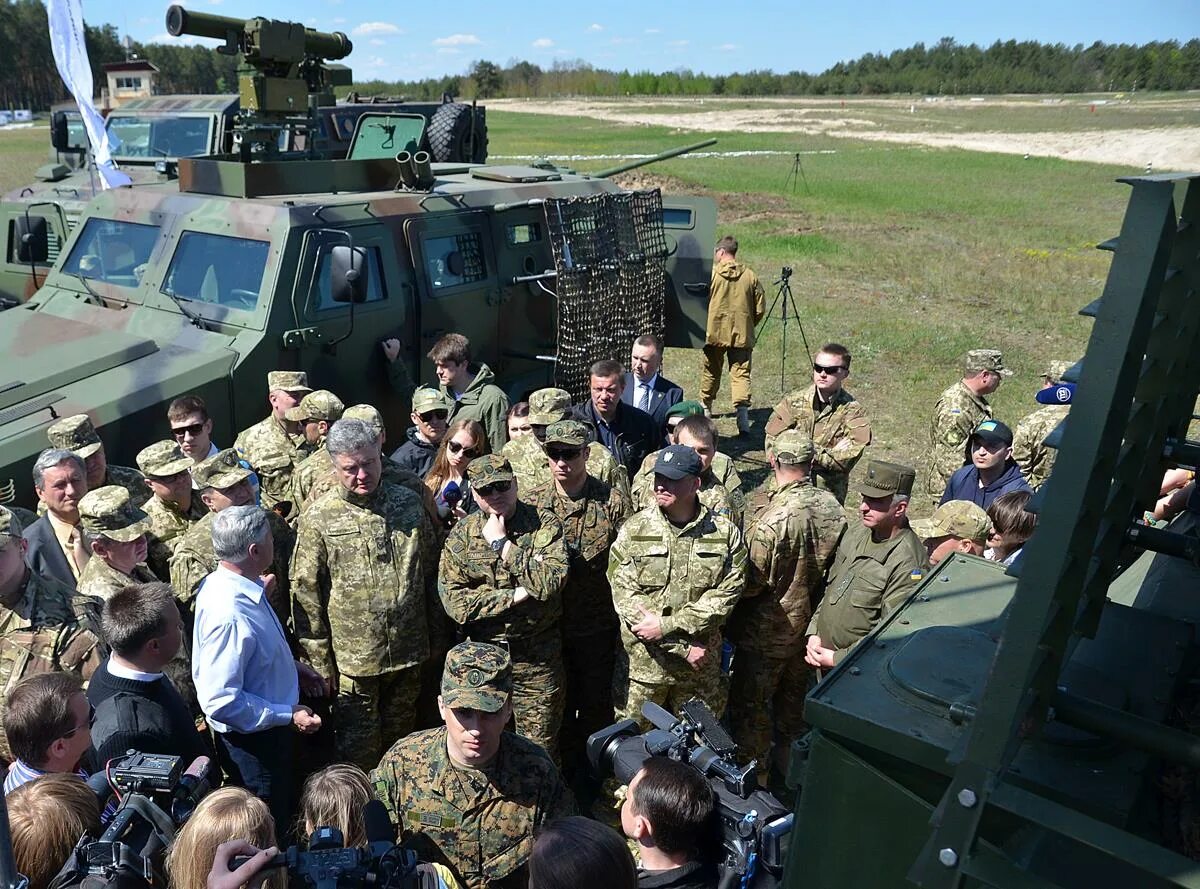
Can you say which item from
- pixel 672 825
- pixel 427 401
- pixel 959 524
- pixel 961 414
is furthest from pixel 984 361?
pixel 672 825

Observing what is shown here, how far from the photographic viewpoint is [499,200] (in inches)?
283

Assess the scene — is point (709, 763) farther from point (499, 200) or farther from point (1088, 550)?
point (499, 200)

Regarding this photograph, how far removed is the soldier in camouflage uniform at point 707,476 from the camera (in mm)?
4398

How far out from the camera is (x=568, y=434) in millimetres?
4090

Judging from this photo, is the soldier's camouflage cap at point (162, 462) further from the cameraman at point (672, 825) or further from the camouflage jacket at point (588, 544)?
the cameraman at point (672, 825)

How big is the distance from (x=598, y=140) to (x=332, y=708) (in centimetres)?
4098

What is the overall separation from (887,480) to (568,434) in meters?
1.29

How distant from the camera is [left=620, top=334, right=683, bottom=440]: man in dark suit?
6.35m

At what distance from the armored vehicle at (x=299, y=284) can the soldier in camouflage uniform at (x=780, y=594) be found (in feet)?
9.34

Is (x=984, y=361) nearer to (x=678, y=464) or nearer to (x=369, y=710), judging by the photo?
(x=678, y=464)

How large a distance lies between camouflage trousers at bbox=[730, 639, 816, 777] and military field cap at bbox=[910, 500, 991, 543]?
0.76m

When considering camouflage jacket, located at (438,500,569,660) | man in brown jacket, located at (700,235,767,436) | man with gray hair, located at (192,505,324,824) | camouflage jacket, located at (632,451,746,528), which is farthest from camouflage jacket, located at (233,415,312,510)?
man in brown jacket, located at (700,235,767,436)

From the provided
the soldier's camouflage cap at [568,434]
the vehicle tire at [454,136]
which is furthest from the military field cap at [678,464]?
the vehicle tire at [454,136]

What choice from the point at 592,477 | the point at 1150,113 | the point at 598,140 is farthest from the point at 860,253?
the point at 1150,113
